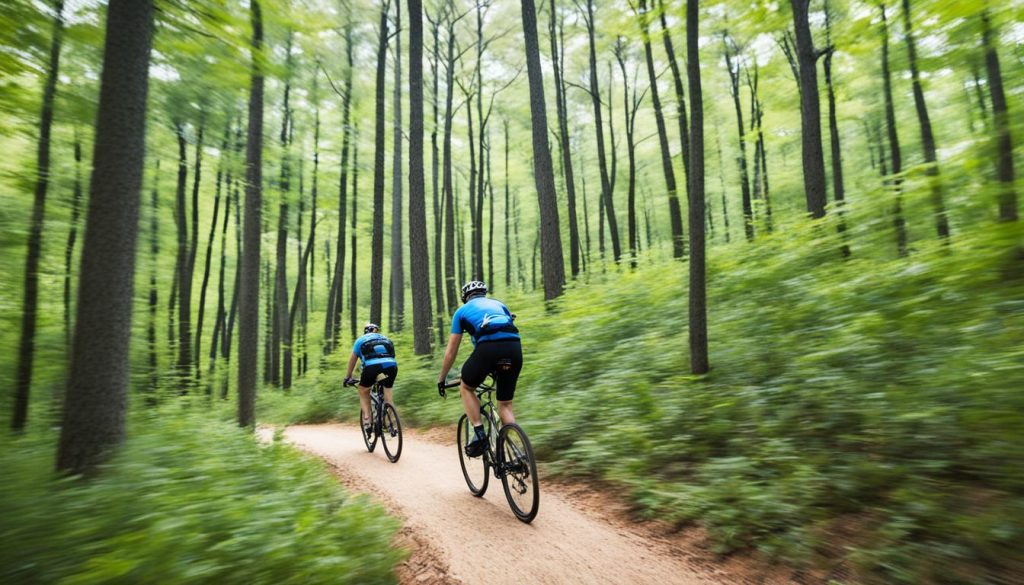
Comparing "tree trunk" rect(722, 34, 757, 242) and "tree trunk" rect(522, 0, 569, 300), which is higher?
"tree trunk" rect(722, 34, 757, 242)

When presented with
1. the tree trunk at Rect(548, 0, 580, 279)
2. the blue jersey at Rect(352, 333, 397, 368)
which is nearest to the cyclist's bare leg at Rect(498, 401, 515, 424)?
the blue jersey at Rect(352, 333, 397, 368)

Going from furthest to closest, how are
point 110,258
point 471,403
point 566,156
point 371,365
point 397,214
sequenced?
1. point 397,214
2. point 566,156
3. point 371,365
4. point 471,403
5. point 110,258

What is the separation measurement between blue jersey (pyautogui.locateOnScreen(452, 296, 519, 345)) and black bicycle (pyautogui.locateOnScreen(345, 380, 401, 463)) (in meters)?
3.14

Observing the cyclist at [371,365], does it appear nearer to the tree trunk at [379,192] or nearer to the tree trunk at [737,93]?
the tree trunk at [379,192]

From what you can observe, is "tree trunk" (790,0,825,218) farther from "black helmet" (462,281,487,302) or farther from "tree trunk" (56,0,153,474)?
"tree trunk" (56,0,153,474)

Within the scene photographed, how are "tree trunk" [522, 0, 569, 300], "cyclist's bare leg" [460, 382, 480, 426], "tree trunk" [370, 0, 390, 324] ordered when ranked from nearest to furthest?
1. "cyclist's bare leg" [460, 382, 480, 426]
2. "tree trunk" [522, 0, 569, 300]
3. "tree trunk" [370, 0, 390, 324]

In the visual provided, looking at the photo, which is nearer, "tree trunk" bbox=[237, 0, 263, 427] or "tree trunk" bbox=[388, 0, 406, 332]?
"tree trunk" bbox=[237, 0, 263, 427]

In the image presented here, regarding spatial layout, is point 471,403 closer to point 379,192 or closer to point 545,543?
point 545,543

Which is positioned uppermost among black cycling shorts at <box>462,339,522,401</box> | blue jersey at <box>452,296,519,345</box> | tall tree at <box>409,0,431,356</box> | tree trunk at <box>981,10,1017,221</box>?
tall tree at <box>409,0,431,356</box>

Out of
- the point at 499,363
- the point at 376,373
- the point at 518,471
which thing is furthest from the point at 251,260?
the point at 518,471

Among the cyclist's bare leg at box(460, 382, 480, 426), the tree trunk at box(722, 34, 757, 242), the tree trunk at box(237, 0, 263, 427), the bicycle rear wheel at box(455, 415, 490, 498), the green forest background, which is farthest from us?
the tree trunk at box(722, 34, 757, 242)

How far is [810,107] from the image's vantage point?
10.1 metres

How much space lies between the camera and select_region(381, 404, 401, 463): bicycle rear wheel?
7.85 meters

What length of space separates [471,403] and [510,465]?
0.82m
